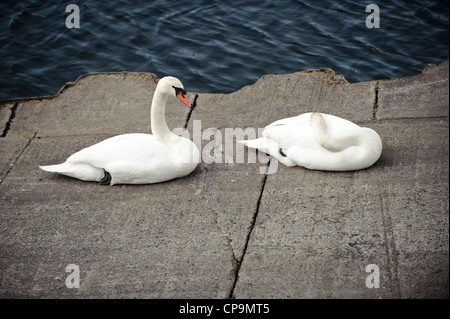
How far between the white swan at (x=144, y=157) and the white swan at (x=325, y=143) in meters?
0.95

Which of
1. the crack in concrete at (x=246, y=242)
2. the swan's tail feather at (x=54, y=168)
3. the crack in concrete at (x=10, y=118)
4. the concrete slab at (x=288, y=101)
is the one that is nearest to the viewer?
the crack in concrete at (x=246, y=242)

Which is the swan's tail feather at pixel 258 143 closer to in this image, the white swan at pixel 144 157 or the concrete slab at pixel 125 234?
the concrete slab at pixel 125 234

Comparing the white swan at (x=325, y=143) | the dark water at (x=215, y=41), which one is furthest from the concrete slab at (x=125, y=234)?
the dark water at (x=215, y=41)

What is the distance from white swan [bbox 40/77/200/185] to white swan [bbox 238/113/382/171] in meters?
0.95

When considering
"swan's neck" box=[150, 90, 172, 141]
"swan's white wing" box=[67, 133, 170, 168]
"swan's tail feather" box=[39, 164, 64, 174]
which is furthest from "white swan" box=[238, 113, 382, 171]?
"swan's tail feather" box=[39, 164, 64, 174]

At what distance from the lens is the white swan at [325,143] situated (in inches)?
221

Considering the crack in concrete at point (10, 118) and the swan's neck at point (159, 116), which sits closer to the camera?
the swan's neck at point (159, 116)

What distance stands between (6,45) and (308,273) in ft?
27.9

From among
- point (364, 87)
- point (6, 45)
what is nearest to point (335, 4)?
point (364, 87)

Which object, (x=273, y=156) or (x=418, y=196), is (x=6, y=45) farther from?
(x=418, y=196)

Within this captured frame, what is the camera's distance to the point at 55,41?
36.2 ft

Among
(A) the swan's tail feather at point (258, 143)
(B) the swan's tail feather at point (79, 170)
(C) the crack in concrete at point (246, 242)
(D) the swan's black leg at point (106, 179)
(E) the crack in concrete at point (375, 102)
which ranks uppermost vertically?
(E) the crack in concrete at point (375, 102)

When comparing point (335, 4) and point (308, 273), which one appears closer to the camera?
point (308, 273)
